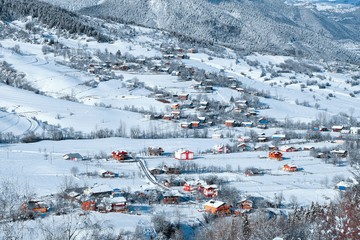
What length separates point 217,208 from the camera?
15250 mm

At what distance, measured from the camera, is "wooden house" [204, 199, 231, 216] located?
1515cm

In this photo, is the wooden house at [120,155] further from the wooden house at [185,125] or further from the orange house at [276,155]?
the wooden house at [185,125]

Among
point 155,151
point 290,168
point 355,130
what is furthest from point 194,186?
point 355,130

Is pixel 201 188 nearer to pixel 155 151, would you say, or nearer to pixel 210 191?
pixel 210 191

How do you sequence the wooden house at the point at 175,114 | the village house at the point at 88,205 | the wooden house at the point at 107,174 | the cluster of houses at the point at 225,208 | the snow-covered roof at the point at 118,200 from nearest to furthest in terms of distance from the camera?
the village house at the point at 88,205 → the cluster of houses at the point at 225,208 → the snow-covered roof at the point at 118,200 → the wooden house at the point at 107,174 → the wooden house at the point at 175,114

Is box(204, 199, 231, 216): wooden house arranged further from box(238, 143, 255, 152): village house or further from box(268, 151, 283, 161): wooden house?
box(238, 143, 255, 152): village house

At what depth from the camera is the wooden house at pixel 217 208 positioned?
596 inches

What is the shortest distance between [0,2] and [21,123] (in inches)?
1292

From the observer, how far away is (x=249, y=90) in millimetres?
42500

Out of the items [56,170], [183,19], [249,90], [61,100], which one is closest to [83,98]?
[61,100]

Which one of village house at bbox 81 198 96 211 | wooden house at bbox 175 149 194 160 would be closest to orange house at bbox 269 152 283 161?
wooden house at bbox 175 149 194 160

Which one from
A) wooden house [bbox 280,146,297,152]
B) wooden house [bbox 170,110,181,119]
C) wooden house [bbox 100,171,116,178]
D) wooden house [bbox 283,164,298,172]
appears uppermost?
wooden house [bbox 170,110,181,119]

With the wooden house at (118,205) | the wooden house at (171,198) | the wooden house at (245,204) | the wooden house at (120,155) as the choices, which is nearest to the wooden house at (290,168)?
the wooden house at (245,204)

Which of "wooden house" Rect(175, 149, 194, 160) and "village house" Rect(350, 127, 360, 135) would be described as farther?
"village house" Rect(350, 127, 360, 135)
